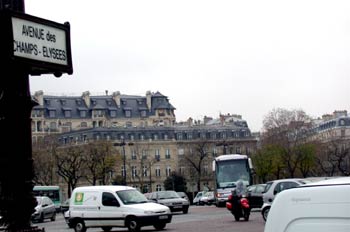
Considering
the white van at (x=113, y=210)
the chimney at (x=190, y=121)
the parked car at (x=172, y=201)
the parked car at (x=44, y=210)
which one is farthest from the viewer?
the chimney at (x=190, y=121)

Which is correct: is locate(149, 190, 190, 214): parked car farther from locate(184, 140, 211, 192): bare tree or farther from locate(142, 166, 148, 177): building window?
locate(142, 166, 148, 177): building window

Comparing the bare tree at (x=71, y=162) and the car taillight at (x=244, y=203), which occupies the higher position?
the bare tree at (x=71, y=162)

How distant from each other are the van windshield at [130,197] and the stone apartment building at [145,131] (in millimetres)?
87447

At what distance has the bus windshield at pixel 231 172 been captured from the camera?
158 feet

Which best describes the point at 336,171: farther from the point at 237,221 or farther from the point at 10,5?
the point at 10,5

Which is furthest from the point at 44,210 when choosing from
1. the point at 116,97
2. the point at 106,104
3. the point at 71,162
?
the point at 116,97

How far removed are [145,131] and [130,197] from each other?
106 metres

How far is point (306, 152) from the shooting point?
8681 centimetres

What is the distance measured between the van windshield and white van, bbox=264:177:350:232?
22.7 meters

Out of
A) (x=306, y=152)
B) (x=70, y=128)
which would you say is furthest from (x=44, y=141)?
(x=70, y=128)

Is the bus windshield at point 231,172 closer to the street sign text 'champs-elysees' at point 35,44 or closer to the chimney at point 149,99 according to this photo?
the street sign text 'champs-elysees' at point 35,44

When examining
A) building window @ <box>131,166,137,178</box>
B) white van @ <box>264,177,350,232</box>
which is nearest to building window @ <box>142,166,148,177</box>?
building window @ <box>131,166,137,178</box>

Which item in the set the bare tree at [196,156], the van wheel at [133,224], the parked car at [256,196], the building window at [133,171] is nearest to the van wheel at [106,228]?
the van wheel at [133,224]

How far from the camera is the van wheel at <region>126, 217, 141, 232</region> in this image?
2562cm
